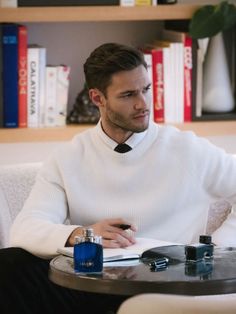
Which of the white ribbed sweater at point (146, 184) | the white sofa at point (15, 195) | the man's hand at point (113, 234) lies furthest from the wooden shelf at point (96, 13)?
the man's hand at point (113, 234)

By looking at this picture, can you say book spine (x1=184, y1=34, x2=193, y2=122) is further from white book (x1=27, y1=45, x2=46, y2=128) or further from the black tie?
the black tie

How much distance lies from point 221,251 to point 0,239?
100cm

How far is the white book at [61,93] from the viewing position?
3328 mm

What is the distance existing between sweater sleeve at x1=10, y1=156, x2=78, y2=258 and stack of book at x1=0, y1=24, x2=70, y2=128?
0.59 meters

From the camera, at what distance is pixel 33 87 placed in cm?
329

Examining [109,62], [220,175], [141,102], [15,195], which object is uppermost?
[109,62]

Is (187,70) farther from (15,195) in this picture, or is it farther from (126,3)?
(15,195)

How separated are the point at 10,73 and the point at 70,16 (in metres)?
0.29

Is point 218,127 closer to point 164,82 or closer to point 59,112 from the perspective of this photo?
point 164,82

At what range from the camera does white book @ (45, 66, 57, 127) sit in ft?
10.9

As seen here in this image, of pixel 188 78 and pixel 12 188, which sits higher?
pixel 188 78

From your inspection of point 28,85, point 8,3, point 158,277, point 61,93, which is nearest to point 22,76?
point 28,85

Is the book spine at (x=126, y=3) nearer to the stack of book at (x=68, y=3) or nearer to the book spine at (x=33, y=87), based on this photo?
the stack of book at (x=68, y=3)

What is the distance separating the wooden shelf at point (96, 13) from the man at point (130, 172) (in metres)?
0.55
